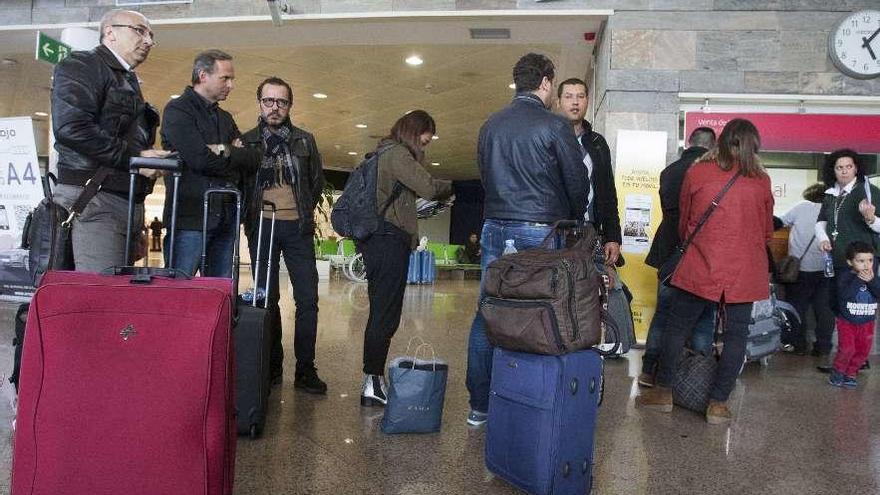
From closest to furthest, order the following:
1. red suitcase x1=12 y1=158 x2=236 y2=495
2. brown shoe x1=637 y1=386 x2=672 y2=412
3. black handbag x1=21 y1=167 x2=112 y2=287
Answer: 1. red suitcase x1=12 y1=158 x2=236 y2=495
2. black handbag x1=21 y1=167 x2=112 y2=287
3. brown shoe x1=637 y1=386 x2=672 y2=412

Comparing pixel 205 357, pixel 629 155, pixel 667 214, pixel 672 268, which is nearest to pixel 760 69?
pixel 629 155

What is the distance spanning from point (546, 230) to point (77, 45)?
5042mm

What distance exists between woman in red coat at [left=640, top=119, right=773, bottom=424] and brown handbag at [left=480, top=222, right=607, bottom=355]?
1188 millimetres

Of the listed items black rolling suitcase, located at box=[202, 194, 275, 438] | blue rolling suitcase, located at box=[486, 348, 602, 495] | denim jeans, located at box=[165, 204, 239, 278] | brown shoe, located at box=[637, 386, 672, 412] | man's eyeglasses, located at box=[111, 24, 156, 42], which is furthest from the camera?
brown shoe, located at box=[637, 386, 672, 412]

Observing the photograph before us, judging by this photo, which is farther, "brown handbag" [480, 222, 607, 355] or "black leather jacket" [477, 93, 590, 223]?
"black leather jacket" [477, 93, 590, 223]

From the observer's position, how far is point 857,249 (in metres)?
4.45

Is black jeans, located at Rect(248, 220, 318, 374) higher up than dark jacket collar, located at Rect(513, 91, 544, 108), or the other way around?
dark jacket collar, located at Rect(513, 91, 544, 108)

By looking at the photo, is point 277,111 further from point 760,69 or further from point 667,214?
point 760,69

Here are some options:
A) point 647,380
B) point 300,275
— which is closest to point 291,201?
point 300,275

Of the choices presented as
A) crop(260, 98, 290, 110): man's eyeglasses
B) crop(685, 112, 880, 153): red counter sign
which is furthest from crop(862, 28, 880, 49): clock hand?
crop(260, 98, 290, 110): man's eyeglasses

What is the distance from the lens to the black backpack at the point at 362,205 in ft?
10.3

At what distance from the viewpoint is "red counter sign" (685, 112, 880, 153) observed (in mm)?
5809

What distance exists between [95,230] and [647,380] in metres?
3.15

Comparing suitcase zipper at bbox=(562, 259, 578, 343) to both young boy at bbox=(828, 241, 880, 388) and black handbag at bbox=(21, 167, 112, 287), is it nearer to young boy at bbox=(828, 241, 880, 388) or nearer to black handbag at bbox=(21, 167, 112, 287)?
black handbag at bbox=(21, 167, 112, 287)
